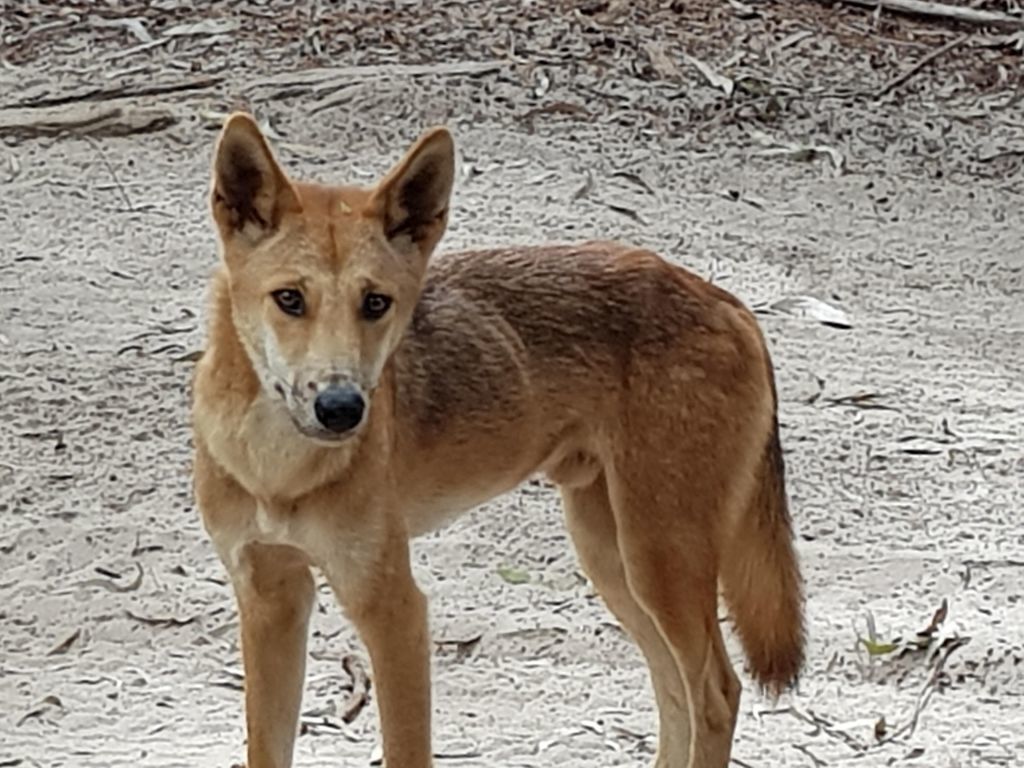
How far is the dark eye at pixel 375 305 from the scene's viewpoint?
429cm

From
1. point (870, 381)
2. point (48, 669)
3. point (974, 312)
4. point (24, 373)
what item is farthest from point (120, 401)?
point (974, 312)

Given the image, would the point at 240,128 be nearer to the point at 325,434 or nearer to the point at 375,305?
the point at 375,305

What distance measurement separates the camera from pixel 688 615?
16.5 feet

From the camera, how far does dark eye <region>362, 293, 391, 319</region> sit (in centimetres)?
429

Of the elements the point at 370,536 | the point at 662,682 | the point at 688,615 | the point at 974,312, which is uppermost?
the point at 370,536

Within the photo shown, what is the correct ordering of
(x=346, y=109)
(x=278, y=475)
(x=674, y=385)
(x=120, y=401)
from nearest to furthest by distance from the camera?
(x=278, y=475) < (x=674, y=385) < (x=120, y=401) < (x=346, y=109)

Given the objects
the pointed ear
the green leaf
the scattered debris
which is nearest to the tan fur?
the pointed ear

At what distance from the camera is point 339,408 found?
4113mm

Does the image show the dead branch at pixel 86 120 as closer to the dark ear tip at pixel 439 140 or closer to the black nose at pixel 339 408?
the dark ear tip at pixel 439 140

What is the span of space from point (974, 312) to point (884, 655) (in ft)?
9.89

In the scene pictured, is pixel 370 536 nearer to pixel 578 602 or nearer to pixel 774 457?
pixel 774 457

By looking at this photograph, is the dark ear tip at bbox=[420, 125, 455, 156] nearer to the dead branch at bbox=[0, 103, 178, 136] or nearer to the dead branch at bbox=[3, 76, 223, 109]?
the dead branch at bbox=[0, 103, 178, 136]

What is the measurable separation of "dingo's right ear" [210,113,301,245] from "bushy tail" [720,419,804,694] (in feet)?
4.80

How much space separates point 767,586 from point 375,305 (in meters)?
1.45
